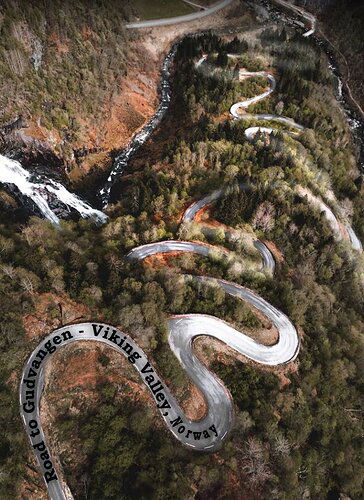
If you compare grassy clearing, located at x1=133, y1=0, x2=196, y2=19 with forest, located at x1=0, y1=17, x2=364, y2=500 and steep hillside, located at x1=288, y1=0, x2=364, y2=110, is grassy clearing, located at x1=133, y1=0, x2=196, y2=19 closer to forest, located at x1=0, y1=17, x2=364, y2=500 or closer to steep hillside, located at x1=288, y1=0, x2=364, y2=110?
forest, located at x1=0, y1=17, x2=364, y2=500

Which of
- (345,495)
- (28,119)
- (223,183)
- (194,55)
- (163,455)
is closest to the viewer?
(163,455)

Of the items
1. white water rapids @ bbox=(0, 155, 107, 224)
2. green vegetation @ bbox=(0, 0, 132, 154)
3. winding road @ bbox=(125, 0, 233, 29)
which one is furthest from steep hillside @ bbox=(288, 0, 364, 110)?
white water rapids @ bbox=(0, 155, 107, 224)

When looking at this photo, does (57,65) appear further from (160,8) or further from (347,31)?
(347,31)

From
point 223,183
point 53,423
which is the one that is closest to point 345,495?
point 53,423

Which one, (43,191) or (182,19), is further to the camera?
(182,19)

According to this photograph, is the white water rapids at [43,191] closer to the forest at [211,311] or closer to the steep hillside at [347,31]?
the forest at [211,311]

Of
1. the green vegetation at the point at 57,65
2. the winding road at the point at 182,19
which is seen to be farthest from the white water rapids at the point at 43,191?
the winding road at the point at 182,19

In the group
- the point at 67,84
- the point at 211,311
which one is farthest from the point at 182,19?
the point at 211,311

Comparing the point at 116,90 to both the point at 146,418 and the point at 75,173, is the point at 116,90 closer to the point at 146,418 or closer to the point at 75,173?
the point at 75,173
